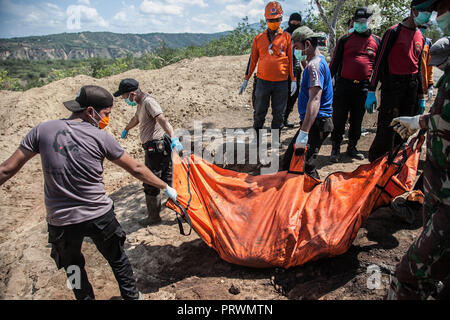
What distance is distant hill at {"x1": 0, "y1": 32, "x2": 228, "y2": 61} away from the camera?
374 ft

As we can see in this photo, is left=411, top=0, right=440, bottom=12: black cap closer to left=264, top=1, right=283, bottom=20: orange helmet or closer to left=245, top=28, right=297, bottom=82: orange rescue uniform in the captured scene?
left=245, top=28, right=297, bottom=82: orange rescue uniform

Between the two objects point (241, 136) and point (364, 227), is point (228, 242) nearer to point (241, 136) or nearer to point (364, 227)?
point (364, 227)

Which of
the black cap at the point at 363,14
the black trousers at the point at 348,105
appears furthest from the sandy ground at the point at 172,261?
the black cap at the point at 363,14

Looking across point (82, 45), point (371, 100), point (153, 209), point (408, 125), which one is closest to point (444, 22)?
point (408, 125)

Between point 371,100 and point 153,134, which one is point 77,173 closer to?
point 153,134

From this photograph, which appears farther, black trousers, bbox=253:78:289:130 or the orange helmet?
black trousers, bbox=253:78:289:130

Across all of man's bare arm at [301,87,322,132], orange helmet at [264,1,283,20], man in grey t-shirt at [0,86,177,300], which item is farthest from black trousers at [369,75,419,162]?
man in grey t-shirt at [0,86,177,300]

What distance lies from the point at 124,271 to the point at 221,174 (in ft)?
3.95

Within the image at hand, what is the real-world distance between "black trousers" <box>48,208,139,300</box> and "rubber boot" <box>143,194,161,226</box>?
122cm

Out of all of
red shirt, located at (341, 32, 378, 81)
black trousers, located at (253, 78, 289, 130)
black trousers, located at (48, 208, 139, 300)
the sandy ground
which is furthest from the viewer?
black trousers, located at (253, 78, 289, 130)

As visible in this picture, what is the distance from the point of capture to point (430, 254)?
1358 millimetres

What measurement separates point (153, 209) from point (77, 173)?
5.30 ft

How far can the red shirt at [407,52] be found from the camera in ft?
9.96

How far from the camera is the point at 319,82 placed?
250 cm
